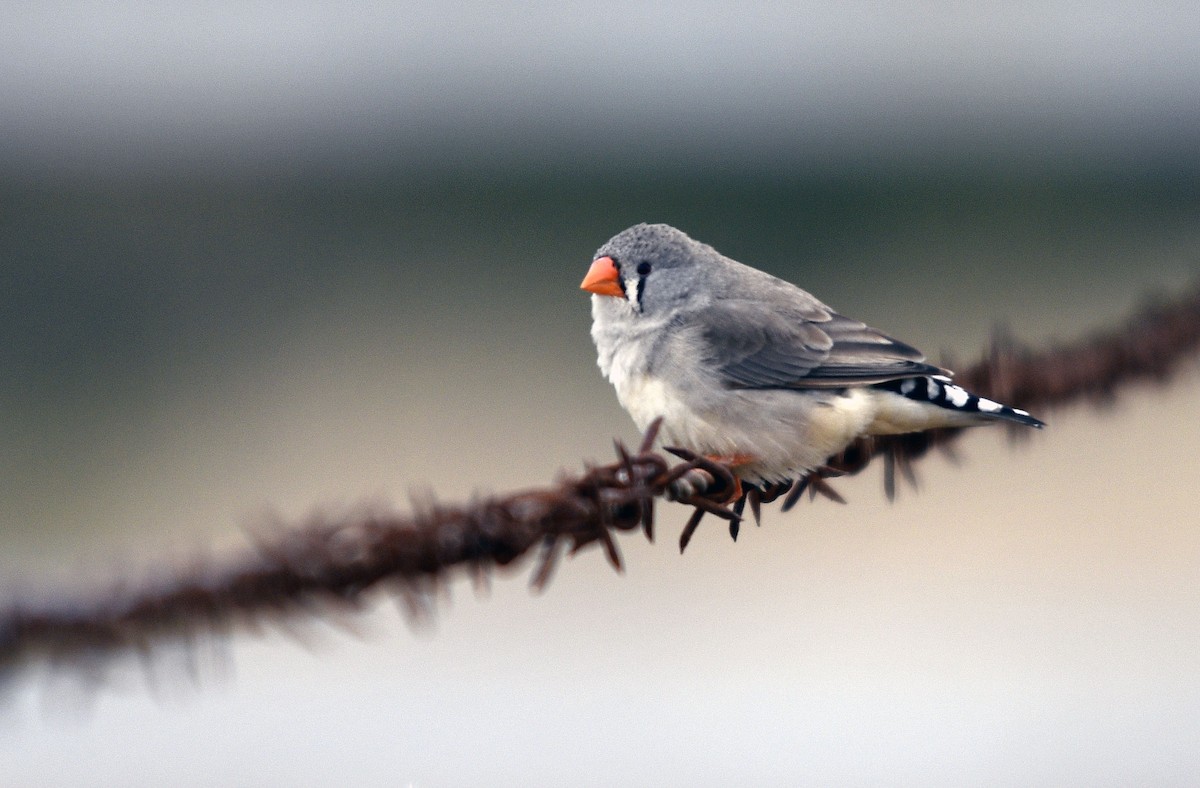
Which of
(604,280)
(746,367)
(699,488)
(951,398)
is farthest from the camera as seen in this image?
(604,280)

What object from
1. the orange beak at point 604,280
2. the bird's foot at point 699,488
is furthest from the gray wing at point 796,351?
the bird's foot at point 699,488

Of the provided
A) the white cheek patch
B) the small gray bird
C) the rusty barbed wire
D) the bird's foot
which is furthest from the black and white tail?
the rusty barbed wire

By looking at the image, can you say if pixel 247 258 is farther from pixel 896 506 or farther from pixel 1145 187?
pixel 1145 187

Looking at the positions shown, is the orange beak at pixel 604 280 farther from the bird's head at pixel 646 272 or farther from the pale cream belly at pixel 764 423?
the pale cream belly at pixel 764 423

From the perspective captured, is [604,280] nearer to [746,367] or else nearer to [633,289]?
[633,289]

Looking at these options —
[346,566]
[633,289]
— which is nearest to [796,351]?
[633,289]

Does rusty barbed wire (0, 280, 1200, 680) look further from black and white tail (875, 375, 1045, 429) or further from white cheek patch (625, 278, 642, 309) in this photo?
white cheek patch (625, 278, 642, 309)

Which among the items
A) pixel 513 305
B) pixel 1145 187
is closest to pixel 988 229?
pixel 1145 187
